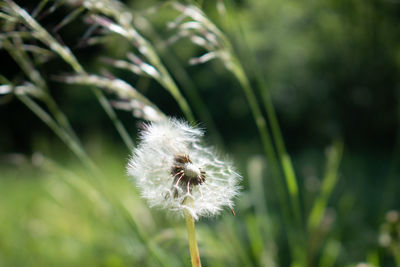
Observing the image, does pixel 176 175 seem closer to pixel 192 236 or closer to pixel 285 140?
pixel 192 236

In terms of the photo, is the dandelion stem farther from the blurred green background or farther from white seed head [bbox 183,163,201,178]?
the blurred green background

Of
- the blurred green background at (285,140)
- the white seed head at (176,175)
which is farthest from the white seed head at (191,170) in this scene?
the blurred green background at (285,140)

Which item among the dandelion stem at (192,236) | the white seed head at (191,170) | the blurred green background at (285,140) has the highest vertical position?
the blurred green background at (285,140)

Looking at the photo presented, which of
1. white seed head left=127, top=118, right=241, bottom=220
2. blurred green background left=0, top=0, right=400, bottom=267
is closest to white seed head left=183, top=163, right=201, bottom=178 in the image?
white seed head left=127, top=118, right=241, bottom=220

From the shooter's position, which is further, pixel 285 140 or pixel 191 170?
pixel 285 140

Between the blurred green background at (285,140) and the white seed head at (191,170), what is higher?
the blurred green background at (285,140)

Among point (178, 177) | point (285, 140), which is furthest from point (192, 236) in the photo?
point (285, 140)

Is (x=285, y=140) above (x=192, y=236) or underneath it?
above

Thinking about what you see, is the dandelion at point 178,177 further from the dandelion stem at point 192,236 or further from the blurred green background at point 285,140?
the blurred green background at point 285,140

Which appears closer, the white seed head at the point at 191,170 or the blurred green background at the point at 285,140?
the white seed head at the point at 191,170

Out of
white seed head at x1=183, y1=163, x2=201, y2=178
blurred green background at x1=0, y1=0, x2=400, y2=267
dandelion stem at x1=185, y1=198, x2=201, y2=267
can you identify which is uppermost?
blurred green background at x1=0, y1=0, x2=400, y2=267
